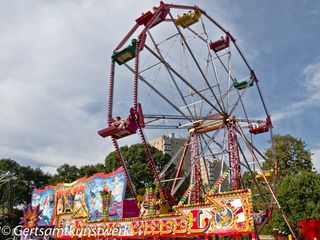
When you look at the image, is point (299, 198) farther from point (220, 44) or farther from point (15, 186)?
point (15, 186)

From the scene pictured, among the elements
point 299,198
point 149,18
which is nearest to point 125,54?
point 149,18

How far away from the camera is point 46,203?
3806cm

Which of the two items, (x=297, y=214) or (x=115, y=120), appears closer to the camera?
(x=115, y=120)

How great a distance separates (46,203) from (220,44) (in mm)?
27980

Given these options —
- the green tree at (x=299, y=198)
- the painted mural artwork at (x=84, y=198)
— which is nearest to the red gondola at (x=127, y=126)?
the painted mural artwork at (x=84, y=198)

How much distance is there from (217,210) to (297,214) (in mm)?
16582

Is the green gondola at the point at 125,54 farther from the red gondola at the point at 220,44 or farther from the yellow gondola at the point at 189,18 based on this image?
the red gondola at the point at 220,44

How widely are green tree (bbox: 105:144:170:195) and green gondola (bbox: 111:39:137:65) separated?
1080 inches

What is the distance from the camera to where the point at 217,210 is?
11.4 meters

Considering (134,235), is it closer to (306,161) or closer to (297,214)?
(297,214)

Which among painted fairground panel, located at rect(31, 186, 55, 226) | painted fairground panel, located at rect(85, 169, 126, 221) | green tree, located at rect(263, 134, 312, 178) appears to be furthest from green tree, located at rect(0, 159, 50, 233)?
green tree, located at rect(263, 134, 312, 178)

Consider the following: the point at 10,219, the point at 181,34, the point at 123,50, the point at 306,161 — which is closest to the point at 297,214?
the point at 306,161

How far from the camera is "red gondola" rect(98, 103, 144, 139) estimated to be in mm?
13984

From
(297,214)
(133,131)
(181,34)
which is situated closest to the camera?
(133,131)
